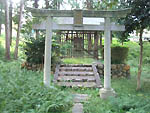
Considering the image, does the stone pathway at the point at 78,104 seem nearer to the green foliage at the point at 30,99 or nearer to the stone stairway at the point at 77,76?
the green foliage at the point at 30,99

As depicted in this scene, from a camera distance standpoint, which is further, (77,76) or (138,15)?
(77,76)

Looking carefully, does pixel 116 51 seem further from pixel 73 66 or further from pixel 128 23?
pixel 128 23

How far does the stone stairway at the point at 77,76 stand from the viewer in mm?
8273

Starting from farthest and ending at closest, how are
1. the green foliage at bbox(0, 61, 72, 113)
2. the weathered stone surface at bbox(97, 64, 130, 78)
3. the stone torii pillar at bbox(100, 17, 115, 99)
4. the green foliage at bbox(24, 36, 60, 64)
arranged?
the weathered stone surface at bbox(97, 64, 130, 78), the green foliage at bbox(24, 36, 60, 64), the stone torii pillar at bbox(100, 17, 115, 99), the green foliage at bbox(0, 61, 72, 113)

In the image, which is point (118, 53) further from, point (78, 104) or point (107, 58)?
point (78, 104)

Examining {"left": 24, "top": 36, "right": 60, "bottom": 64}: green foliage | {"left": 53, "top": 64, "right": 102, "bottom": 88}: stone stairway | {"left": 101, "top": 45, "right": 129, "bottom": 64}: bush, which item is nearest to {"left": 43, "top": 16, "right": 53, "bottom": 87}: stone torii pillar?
{"left": 53, "top": 64, "right": 102, "bottom": 88}: stone stairway

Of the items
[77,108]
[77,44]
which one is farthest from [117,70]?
[77,108]

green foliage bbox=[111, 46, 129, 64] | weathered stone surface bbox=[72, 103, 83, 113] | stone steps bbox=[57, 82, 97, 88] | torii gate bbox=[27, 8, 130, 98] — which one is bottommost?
stone steps bbox=[57, 82, 97, 88]

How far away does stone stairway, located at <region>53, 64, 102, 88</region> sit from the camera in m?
8.27

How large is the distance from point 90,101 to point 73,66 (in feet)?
15.1

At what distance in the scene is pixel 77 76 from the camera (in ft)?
30.1

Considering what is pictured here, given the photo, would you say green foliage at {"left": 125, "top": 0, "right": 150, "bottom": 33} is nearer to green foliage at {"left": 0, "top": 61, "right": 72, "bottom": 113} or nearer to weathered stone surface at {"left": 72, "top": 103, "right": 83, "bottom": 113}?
weathered stone surface at {"left": 72, "top": 103, "right": 83, "bottom": 113}

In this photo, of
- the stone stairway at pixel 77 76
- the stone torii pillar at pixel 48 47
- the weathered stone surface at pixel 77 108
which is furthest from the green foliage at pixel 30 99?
the stone stairway at pixel 77 76

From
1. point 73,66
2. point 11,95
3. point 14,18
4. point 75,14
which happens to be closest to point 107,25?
point 75,14
